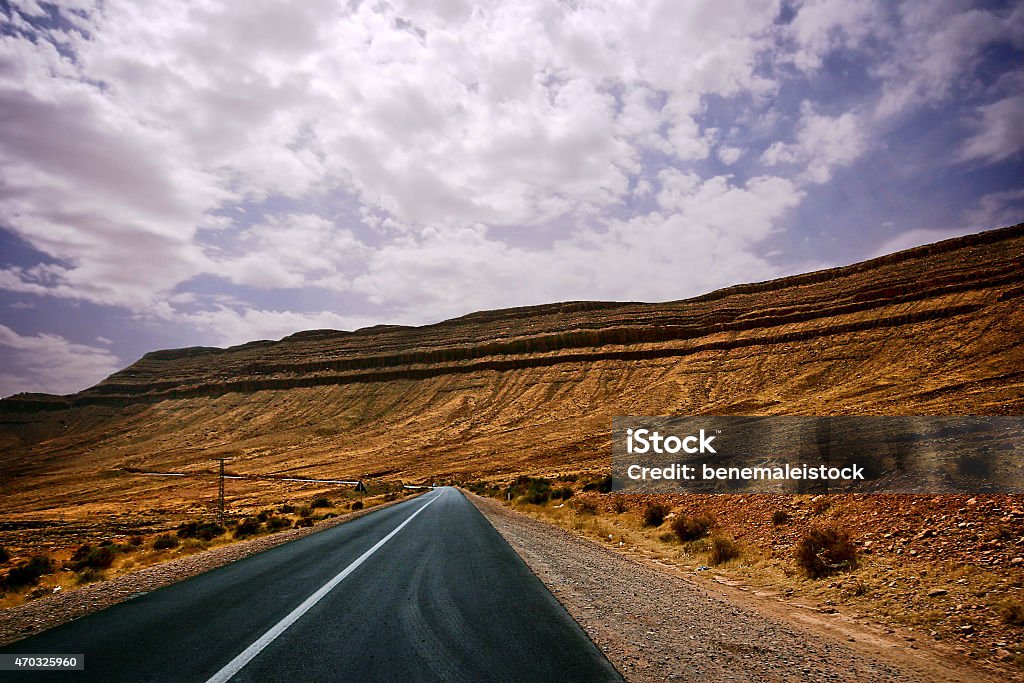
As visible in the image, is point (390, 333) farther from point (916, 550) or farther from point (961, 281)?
point (916, 550)

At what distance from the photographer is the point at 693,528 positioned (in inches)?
571

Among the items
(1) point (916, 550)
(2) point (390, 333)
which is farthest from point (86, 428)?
(1) point (916, 550)

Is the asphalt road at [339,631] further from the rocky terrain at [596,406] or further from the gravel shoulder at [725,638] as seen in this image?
the rocky terrain at [596,406]

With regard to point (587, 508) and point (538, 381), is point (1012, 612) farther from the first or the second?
point (538, 381)

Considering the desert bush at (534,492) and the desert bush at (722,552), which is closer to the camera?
A: the desert bush at (722,552)

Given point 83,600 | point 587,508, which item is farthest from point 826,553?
point 83,600

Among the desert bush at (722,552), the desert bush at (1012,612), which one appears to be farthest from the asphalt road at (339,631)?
the desert bush at (1012,612)

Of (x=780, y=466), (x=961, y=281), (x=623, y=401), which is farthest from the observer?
(x=623, y=401)

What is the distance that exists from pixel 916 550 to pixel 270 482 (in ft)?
240

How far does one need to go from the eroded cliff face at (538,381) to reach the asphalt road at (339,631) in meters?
19.6

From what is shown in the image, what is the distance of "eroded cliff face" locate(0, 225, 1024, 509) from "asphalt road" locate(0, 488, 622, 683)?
19564 mm

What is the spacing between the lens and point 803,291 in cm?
9588

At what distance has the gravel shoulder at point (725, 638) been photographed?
4.89 m

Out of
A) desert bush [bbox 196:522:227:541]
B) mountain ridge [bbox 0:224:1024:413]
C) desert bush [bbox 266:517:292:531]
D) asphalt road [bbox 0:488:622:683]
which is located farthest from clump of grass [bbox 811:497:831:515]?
mountain ridge [bbox 0:224:1024:413]
